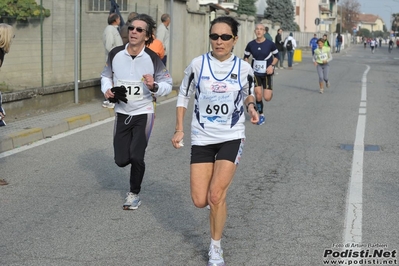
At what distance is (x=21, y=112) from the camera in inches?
515

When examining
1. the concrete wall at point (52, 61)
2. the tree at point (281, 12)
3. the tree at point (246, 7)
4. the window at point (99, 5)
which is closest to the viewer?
the concrete wall at point (52, 61)

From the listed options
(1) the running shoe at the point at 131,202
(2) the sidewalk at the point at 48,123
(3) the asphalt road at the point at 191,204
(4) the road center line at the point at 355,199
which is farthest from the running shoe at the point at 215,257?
(2) the sidewalk at the point at 48,123

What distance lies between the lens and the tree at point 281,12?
71312 mm

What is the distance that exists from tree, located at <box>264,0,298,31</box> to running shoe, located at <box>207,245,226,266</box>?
67016mm

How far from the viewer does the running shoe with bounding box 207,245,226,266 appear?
5275 millimetres

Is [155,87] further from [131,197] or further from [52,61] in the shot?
[52,61]

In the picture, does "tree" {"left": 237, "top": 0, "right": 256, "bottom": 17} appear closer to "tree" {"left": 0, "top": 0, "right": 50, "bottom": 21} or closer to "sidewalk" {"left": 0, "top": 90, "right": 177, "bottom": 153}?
"tree" {"left": 0, "top": 0, "right": 50, "bottom": 21}

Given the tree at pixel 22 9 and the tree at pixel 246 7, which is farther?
the tree at pixel 246 7

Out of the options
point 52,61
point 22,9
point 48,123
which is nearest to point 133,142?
point 48,123

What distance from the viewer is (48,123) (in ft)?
39.8

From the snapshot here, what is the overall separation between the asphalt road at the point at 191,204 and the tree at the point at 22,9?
3.87 meters

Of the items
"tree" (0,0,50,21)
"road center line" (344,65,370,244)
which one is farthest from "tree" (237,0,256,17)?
"road center line" (344,65,370,244)

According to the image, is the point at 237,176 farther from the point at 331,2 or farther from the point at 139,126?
the point at 331,2

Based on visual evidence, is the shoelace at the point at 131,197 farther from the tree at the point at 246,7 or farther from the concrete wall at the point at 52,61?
the tree at the point at 246,7
